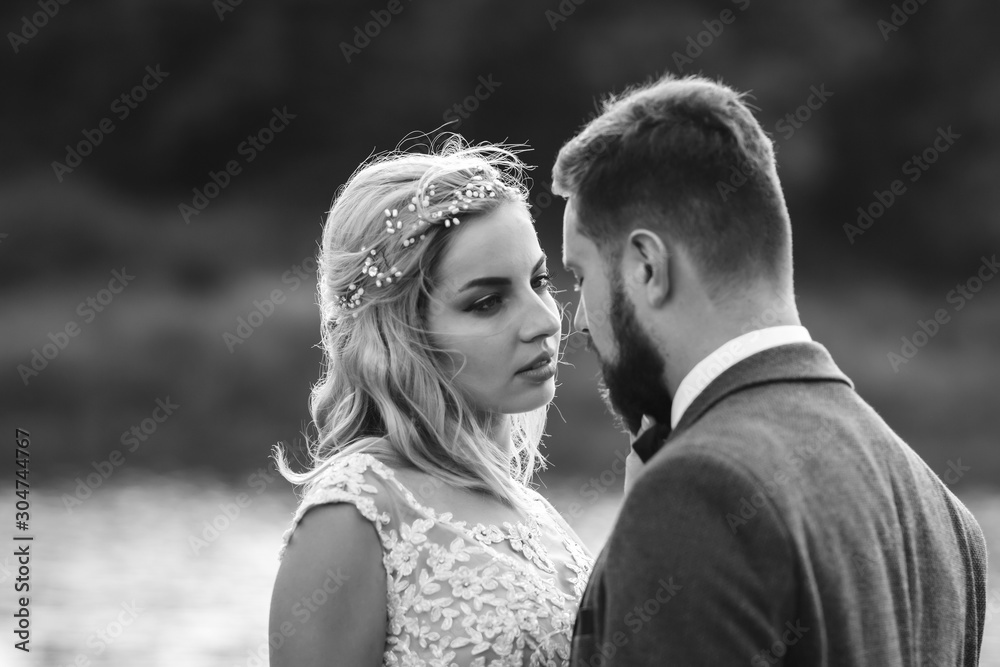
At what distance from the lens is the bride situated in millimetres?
3408

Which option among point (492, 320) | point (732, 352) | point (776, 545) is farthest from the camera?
point (492, 320)

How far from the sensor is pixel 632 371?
2.62 meters

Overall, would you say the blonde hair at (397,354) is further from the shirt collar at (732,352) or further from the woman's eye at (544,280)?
the shirt collar at (732,352)

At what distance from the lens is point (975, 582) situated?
2666 mm

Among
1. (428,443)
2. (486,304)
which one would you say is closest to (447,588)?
(428,443)

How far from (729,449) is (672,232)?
1.83ft

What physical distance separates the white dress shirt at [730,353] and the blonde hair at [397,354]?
1.47 meters

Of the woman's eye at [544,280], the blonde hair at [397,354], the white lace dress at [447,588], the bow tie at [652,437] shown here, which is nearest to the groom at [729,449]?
the bow tie at [652,437]

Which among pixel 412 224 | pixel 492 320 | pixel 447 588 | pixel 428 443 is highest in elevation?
pixel 412 224

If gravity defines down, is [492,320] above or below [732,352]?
above

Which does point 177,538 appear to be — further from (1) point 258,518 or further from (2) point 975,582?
(2) point 975,582

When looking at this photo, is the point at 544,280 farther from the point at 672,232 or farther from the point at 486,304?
the point at 672,232

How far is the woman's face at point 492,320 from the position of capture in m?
3.85

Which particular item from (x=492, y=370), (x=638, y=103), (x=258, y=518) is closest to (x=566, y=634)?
(x=492, y=370)
